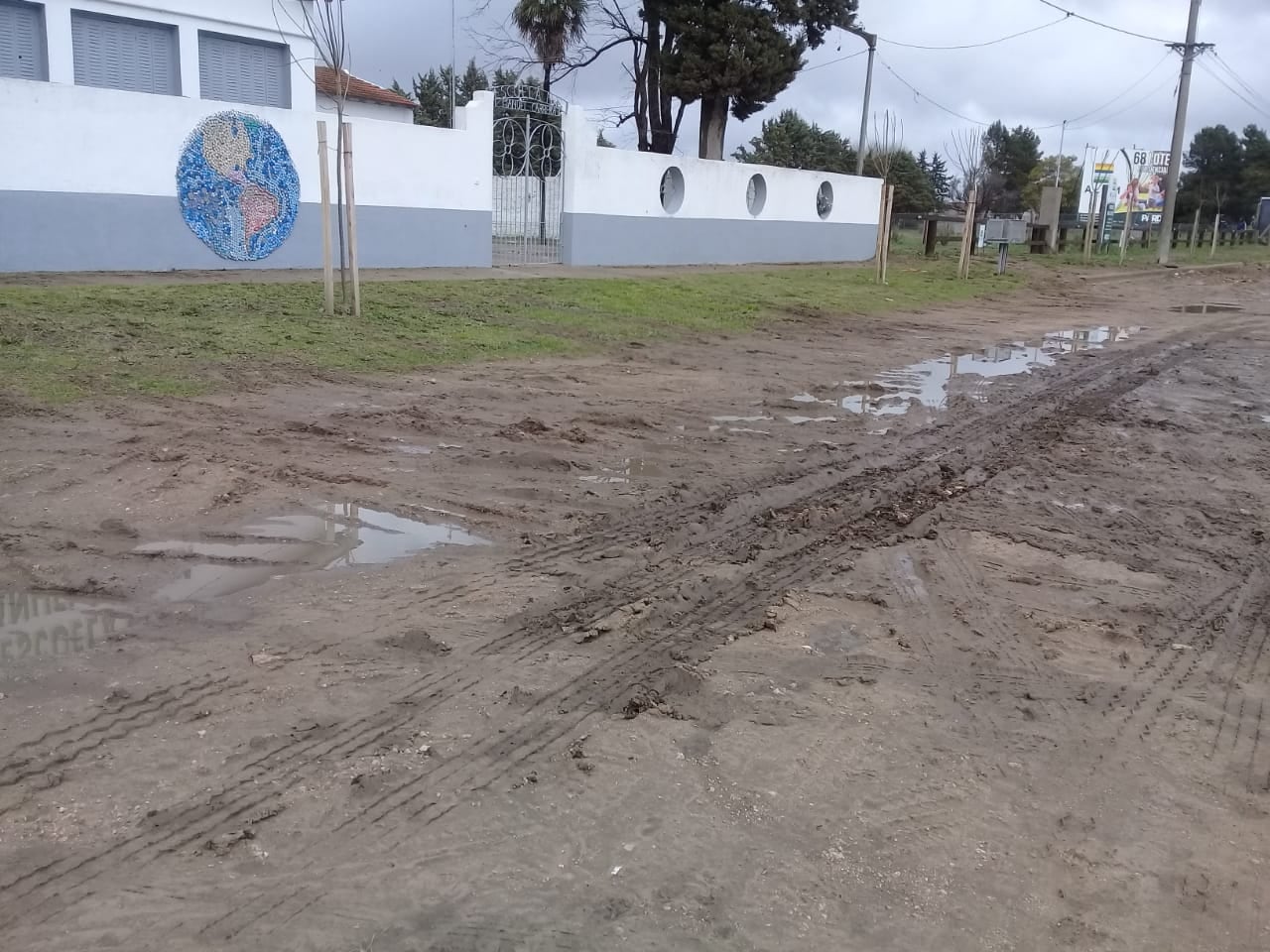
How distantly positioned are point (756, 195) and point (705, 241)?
2.83 metres

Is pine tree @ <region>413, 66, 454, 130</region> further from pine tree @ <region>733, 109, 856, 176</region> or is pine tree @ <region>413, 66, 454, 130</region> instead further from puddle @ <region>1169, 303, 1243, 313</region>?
puddle @ <region>1169, 303, 1243, 313</region>

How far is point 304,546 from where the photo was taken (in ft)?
18.8

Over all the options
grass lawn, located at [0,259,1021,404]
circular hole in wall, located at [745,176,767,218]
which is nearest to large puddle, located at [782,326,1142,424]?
grass lawn, located at [0,259,1021,404]

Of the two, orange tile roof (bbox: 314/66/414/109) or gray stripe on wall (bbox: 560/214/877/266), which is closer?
gray stripe on wall (bbox: 560/214/877/266)

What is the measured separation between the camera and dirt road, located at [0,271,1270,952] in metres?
3.01

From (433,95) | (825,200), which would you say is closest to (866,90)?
(825,200)

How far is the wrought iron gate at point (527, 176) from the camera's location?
21.5 metres

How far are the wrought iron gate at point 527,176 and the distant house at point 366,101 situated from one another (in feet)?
22.5

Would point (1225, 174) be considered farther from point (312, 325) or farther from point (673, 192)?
point (312, 325)

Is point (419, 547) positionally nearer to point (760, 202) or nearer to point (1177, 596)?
point (1177, 596)

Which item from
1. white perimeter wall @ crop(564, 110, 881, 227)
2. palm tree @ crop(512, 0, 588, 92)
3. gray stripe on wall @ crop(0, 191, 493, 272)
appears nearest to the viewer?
gray stripe on wall @ crop(0, 191, 493, 272)

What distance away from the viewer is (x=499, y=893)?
3.00 metres

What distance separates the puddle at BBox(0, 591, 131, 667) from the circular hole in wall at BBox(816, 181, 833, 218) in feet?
94.6

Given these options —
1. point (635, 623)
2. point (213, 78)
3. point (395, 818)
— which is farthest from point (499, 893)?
point (213, 78)
